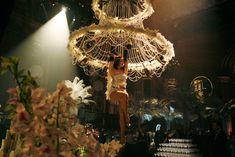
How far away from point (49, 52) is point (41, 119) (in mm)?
8892

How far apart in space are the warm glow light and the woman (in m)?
3.82

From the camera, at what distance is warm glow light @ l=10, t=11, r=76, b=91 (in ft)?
30.5

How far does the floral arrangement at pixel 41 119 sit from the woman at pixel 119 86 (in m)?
4.76

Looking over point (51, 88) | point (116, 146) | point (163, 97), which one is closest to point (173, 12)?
point (163, 97)

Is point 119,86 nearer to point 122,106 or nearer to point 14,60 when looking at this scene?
point 122,106

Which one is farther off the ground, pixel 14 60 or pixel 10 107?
pixel 14 60

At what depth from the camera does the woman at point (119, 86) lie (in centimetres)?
610

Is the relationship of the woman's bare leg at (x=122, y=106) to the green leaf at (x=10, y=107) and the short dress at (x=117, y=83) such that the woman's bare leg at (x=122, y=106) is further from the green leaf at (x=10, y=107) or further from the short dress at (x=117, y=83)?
the green leaf at (x=10, y=107)

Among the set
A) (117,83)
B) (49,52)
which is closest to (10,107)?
(117,83)

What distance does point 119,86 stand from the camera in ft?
20.2

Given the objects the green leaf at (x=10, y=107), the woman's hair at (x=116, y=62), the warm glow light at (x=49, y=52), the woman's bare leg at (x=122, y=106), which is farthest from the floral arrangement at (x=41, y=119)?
the warm glow light at (x=49, y=52)

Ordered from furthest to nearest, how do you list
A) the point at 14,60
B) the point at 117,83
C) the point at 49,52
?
the point at 49,52, the point at 117,83, the point at 14,60

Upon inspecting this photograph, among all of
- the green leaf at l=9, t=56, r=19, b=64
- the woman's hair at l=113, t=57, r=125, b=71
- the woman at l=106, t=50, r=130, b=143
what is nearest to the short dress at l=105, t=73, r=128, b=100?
the woman at l=106, t=50, r=130, b=143

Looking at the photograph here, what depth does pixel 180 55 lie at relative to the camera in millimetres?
11547
